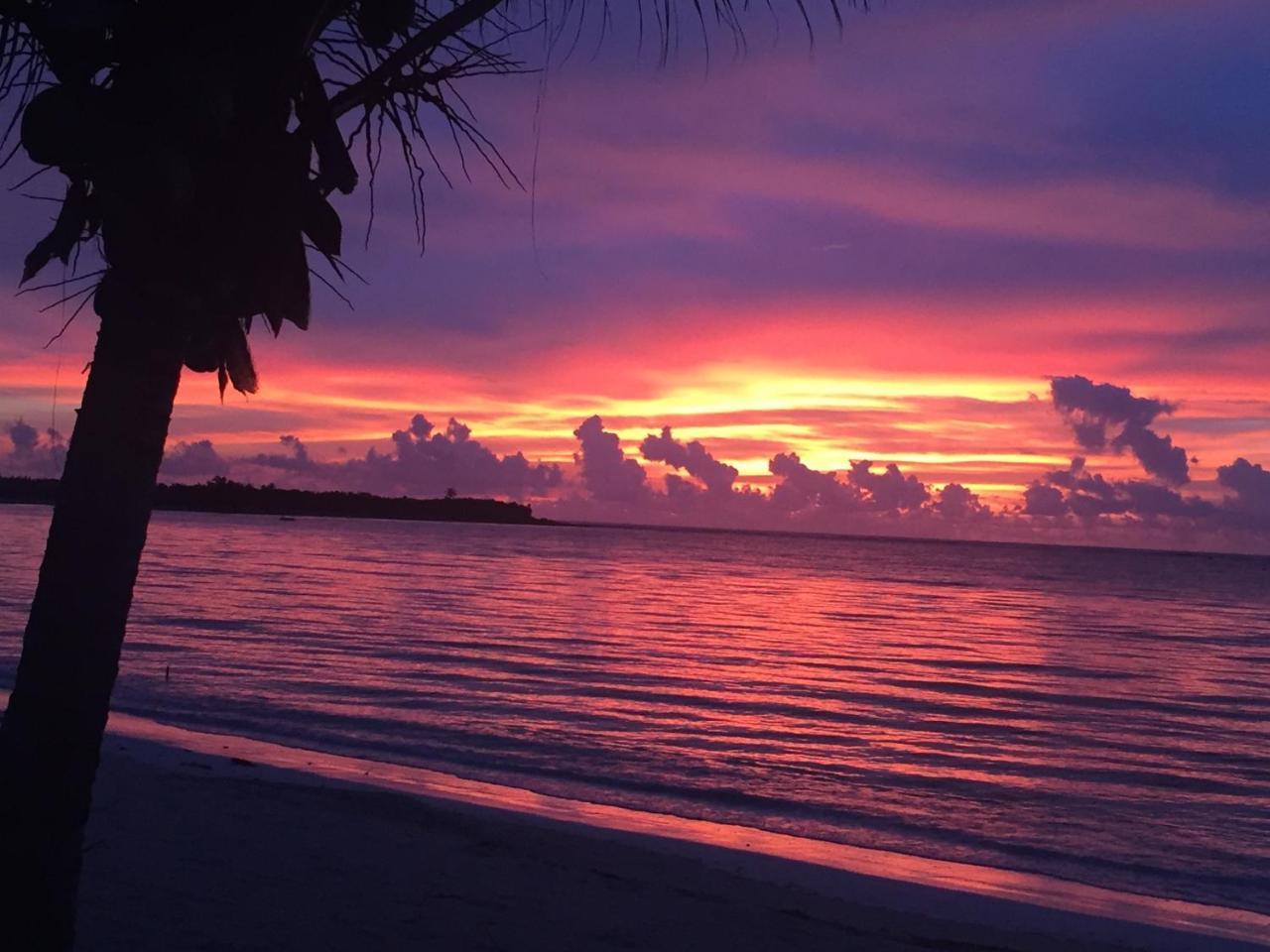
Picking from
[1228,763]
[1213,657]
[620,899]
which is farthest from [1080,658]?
[620,899]

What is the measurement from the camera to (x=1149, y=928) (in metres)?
9.55

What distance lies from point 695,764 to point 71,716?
12176 mm

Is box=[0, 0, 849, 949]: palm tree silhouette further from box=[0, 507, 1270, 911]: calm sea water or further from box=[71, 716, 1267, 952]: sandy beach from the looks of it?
box=[0, 507, 1270, 911]: calm sea water

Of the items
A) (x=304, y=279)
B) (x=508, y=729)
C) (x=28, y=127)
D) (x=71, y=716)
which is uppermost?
(x=28, y=127)

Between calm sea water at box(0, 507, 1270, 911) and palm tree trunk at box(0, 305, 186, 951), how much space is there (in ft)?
31.0

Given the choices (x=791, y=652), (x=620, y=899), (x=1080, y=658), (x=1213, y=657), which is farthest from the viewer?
(x=1213, y=657)

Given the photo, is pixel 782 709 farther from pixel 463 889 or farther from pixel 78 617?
pixel 78 617

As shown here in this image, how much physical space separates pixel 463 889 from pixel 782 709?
12.8 metres

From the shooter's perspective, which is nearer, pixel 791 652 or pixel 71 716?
pixel 71 716

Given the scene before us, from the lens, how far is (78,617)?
12.4 feet

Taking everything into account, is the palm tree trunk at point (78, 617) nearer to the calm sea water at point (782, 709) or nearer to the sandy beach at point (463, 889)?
the sandy beach at point (463, 889)

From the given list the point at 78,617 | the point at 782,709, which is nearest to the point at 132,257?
the point at 78,617

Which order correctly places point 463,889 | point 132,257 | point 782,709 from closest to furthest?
point 132,257
point 463,889
point 782,709

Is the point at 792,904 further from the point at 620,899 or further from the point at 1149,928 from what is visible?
the point at 1149,928
